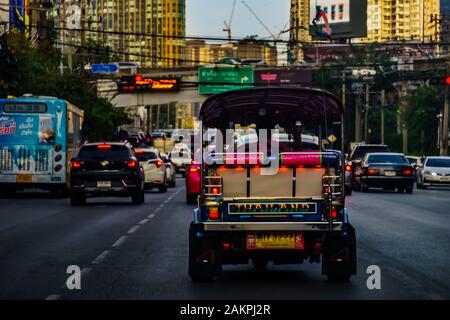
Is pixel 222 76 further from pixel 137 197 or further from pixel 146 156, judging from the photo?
pixel 137 197

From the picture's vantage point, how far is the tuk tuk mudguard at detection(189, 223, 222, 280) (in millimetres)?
14352

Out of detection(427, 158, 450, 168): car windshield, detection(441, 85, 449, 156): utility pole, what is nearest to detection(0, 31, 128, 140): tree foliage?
detection(427, 158, 450, 168): car windshield

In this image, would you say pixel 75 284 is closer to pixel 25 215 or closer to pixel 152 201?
pixel 25 215

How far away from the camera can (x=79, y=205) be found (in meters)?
35.7

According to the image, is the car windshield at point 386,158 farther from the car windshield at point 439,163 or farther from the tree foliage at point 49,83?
the tree foliage at point 49,83

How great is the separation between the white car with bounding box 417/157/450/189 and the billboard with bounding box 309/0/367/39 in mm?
73221

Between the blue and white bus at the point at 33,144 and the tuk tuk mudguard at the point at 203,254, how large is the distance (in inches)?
1056

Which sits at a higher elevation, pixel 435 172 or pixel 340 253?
pixel 340 253

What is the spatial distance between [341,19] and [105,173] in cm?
9649

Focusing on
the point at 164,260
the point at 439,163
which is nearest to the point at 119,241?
the point at 164,260

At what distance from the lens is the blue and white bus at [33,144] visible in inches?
1608

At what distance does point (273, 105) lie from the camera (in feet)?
52.3

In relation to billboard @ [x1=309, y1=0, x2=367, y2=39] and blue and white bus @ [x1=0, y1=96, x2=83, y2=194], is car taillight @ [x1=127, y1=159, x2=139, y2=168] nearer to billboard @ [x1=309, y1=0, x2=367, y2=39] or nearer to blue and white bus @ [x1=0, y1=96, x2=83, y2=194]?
blue and white bus @ [x1=0, y1=96, x2=83, y2=194]

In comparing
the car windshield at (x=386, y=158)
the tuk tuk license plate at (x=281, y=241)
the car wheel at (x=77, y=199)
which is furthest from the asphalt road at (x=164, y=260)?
the car windshield at (x=386, y=158)
